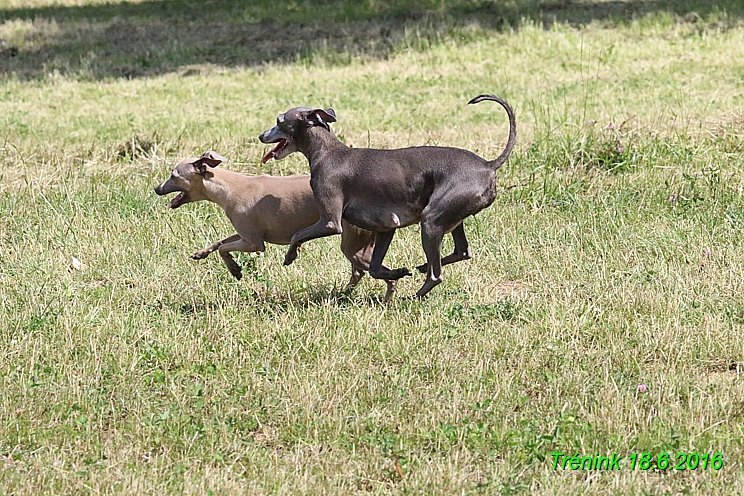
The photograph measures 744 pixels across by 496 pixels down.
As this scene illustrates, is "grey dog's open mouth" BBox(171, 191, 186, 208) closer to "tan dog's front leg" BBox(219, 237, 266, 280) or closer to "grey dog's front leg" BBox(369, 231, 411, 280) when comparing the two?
"tan dog's front leg" BBox(219, 237, 266, 280)

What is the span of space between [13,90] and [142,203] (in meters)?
8.93

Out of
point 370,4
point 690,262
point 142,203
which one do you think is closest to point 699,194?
point 690,262

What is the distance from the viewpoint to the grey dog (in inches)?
261

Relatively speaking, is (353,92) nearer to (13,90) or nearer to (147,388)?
(13,90)

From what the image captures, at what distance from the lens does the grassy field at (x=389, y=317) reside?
16.2 ft

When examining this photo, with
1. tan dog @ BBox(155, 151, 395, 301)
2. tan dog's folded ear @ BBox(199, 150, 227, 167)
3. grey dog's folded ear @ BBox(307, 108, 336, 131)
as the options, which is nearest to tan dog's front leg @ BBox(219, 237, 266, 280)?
tan dog @ BBox(155, 151, 395, 301)

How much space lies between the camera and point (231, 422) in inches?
211

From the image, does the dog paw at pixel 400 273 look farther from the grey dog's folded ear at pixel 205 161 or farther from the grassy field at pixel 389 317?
the grey dog's folded ear at pixel 205 161

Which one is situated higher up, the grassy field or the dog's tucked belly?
the dog's tucked belly

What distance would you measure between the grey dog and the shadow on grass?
11.9 metres

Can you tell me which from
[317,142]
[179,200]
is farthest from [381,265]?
[179,200]

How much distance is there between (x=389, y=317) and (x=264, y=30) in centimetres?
1603

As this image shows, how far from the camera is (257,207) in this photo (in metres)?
7.81

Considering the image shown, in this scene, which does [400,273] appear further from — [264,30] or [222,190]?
[264,30]
